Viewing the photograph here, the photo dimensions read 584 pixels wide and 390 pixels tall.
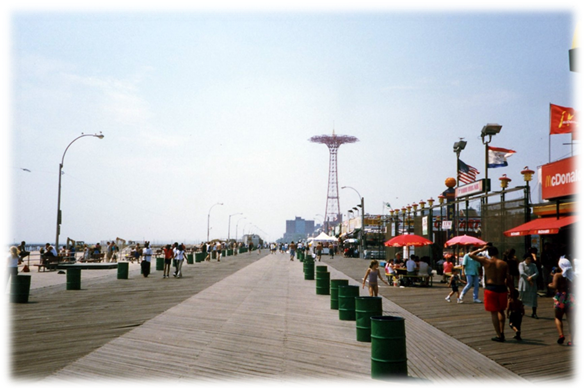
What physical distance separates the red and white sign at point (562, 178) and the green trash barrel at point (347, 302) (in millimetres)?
10984

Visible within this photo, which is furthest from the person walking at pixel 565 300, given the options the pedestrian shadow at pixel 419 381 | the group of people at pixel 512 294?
the pedestrian shadow at pixel 419 381

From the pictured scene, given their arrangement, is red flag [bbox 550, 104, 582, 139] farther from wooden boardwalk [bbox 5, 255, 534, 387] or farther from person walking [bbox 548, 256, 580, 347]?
person walking [bbox 548, 256, 580, 347]

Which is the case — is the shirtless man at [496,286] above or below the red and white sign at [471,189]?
below

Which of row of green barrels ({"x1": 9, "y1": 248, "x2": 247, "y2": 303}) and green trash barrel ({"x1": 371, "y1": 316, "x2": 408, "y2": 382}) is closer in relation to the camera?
green trash barrel ({"x1": 371, "y1": 316, "x2": 408, "y2": 382})

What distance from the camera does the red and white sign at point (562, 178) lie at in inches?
740

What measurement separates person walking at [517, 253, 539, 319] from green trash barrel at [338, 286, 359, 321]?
421 cm

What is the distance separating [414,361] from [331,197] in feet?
459

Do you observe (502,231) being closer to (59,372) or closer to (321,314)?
(321,314)

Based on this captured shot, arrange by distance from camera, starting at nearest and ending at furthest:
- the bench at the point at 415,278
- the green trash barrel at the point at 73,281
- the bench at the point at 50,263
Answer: the green trash barrel at the point at 73,281 → the bench at the point at 415,278 → the bench at the point at 50,263

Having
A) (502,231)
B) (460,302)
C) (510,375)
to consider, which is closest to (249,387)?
(510,375)

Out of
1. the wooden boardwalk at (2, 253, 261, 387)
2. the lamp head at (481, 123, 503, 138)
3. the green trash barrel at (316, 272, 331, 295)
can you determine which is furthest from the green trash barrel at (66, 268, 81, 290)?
the lamp head at (481, 123, 503, 138)

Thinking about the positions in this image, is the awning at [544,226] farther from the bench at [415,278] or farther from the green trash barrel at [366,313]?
→ the green trash barrel at [366,313]

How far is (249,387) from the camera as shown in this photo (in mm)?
6926

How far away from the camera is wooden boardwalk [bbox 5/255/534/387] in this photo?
7.29 meters
